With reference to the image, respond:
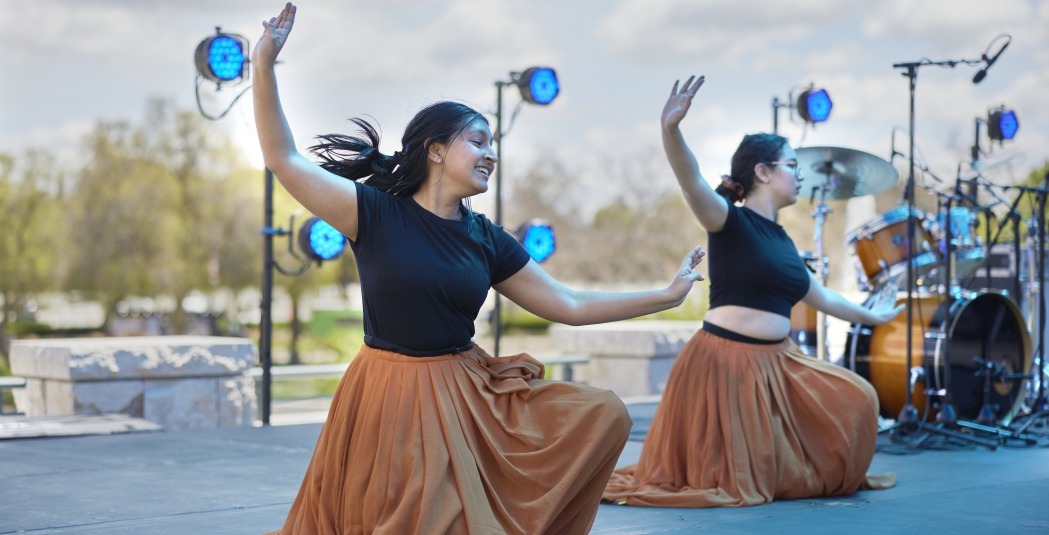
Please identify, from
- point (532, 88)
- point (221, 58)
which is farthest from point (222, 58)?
point (532, 88)

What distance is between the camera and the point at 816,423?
4.94m

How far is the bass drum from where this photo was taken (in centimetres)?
714

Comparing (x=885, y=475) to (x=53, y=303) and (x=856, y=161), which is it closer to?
(x=856, y=161)

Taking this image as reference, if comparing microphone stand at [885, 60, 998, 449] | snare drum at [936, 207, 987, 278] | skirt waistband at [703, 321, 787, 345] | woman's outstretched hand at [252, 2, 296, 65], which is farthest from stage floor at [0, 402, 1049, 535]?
woman's outstretched hand at [252, 2, 296, 65]

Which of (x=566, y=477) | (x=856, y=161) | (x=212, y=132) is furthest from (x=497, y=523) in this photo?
(x=212, y=132)

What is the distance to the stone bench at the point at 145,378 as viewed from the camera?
804 cm

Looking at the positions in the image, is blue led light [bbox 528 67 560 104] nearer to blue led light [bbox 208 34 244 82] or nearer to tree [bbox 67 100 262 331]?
blue led light [bbox 208 34 244 82]

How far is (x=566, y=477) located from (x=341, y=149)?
1083 millimetres

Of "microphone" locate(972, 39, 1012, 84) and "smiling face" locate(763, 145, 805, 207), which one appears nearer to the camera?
"smiling face" locate(763, 145, 805, 207)

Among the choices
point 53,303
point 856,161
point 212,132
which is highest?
point 212,132

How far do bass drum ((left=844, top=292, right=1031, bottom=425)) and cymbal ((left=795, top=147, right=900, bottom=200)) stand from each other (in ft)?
3.15

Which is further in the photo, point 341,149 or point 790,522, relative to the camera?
point 790,522

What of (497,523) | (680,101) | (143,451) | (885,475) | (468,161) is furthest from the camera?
(143,451)

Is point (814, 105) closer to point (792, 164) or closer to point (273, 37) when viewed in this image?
point (792, 164)
